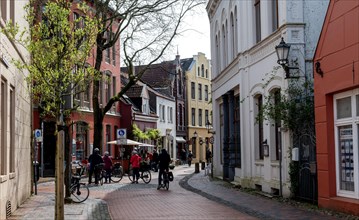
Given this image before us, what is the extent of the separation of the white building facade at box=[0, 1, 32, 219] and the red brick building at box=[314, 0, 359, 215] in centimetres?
756

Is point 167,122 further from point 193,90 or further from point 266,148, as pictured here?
point 266,148

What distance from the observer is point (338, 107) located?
14.3 meters

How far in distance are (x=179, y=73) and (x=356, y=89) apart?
55.7 m

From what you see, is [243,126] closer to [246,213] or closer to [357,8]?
[246,213]

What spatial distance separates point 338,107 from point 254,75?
301 inches

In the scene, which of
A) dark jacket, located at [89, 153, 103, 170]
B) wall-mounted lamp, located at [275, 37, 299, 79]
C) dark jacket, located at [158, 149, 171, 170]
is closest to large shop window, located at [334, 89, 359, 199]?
wall-mounted lamp, located at [275, 37, 299, 79]

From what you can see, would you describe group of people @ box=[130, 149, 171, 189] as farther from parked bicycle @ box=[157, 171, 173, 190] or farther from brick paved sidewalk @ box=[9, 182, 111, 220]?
brick paved sidewalk @ box=[9, 182, 111, 220]

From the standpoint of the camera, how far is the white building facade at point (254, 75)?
1766 centimetres

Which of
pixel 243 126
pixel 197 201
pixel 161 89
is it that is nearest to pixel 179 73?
pixel 161 89

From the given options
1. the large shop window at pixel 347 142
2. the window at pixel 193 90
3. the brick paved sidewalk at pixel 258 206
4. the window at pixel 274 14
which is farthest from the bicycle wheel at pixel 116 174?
the window at pixel 193 90


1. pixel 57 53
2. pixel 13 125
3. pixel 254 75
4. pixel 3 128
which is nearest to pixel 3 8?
pixel 57 53

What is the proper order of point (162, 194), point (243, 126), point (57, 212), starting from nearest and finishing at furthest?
point (57, 212)
point (162, 194)
point (243, 126)

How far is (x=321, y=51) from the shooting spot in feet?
48.9

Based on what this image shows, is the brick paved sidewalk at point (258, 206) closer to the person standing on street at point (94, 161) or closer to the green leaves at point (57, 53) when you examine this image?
the green leaves at point (57, 53)
